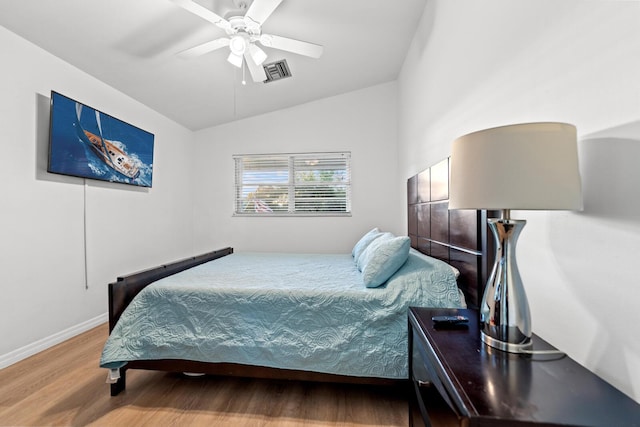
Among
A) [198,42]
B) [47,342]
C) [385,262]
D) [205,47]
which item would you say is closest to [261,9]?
[205,47]

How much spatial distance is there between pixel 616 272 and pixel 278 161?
3869mm

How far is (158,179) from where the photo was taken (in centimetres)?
367

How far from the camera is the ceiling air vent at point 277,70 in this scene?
9.72 ft

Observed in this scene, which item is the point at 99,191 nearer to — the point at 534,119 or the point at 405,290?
the point at 405,290

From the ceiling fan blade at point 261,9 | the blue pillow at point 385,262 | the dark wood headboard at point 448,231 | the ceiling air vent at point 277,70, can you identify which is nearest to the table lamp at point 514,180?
the dark wood headboard at point 448,231

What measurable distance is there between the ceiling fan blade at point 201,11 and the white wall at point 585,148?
1.59m

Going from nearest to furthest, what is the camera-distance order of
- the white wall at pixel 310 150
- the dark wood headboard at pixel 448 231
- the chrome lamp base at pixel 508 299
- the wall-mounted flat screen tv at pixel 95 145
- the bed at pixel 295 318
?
the chrome lamp base at pixel 508 299, the dark wood headboard at pixel 448 231, the bed at pixel 295 318, the wall-mounted flat screen tv at pixel 95 145, the white wall at pixel 310 150

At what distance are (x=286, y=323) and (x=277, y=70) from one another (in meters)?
2.58

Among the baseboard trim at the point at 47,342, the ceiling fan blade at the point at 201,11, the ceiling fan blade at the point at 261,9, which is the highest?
the ceiling fan blade at the point at 261,9

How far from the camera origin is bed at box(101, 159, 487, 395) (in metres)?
1.61

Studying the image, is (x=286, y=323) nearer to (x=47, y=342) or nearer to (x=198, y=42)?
(x=47, y=342)

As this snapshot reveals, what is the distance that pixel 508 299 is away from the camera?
0.95m

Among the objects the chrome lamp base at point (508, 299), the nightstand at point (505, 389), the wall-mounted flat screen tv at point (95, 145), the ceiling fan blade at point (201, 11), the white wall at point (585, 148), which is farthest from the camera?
the wall-mounted flat screen tv at point (95, 145)

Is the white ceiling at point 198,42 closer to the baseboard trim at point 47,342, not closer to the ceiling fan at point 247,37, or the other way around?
the ceiling fan at point 247,37
